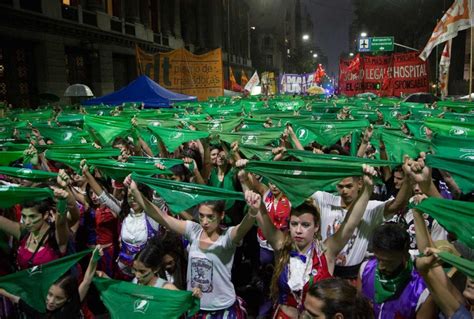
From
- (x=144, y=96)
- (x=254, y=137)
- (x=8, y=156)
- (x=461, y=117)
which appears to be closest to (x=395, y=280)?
(x=254, y=137)

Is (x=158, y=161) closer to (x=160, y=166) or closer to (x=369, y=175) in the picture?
(x=160, y=166)

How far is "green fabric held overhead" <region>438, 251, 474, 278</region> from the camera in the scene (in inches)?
96.3

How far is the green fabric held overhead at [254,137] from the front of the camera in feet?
21.3

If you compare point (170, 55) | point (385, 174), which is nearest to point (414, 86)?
→ point (170, 55)

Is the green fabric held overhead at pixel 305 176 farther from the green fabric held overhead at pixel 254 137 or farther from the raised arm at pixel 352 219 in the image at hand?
the green fabric held overhead at pixel 254 137

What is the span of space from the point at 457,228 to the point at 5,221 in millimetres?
3864

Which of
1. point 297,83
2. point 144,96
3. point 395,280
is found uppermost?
point 297,83

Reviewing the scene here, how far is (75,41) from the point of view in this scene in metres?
24.1

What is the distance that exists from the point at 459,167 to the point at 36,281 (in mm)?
3445

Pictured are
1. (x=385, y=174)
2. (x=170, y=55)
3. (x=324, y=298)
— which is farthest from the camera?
(x=170, y=55)

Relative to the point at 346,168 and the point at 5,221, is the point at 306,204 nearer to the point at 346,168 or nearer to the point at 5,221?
the point at 346,168

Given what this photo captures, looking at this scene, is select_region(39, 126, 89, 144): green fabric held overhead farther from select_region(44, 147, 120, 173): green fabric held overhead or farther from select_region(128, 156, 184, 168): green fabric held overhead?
select_region(128, 156, 184, 168): green fabric held overhead

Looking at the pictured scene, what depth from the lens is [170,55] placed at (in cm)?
1855

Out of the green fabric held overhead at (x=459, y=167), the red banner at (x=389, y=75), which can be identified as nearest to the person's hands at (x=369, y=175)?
the green fabric held overhead at (x=459, y=167)
